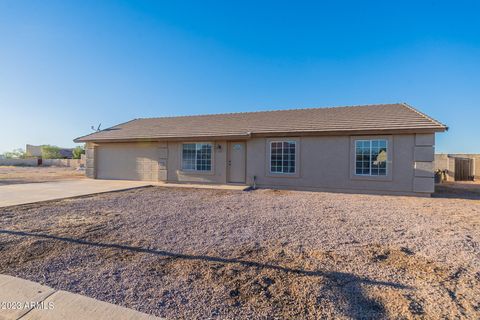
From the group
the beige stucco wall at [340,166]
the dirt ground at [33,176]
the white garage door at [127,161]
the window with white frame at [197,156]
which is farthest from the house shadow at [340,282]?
the dirt ground at [33,176]

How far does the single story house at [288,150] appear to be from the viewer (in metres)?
9.89

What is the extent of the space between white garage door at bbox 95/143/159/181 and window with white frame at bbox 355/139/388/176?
10.4 metres

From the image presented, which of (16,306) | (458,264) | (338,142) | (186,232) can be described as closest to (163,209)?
(186,232)

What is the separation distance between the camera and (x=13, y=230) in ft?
15.9

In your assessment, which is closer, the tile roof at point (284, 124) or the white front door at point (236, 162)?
the tile roof at point (284, 124)

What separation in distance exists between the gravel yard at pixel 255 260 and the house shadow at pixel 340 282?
1cm

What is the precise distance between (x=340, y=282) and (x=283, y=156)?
8.97 meters

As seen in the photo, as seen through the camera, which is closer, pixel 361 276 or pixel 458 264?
pixel 361 276

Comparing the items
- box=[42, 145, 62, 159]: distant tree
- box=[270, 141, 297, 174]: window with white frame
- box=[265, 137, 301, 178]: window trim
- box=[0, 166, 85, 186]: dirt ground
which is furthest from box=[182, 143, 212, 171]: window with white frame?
box=[42, 145, 62, 159]: distant tree

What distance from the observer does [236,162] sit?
12.6 m

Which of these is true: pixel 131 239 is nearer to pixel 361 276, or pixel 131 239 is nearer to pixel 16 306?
pixel 16 306

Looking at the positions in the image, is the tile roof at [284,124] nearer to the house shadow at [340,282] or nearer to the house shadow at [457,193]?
the house shadow at [457,193]

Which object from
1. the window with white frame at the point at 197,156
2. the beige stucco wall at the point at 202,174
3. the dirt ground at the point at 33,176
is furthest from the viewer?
the dirt ground at the point at 33,176

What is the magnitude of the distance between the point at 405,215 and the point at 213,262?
5666 millimetres
